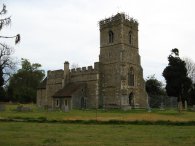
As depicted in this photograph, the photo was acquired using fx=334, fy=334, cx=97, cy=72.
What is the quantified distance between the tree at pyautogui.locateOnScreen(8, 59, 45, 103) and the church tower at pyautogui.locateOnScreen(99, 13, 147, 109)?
37.7 metres

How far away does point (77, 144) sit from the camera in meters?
13.4

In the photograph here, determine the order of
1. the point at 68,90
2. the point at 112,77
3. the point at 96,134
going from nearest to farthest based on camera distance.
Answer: the point at 96,134
the point at 112,77
the point at 68,90

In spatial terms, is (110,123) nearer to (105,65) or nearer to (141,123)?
(141,123)

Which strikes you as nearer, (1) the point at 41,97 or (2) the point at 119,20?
(2) the point at 119,20

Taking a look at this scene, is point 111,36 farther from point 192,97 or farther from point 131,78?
point 192,97

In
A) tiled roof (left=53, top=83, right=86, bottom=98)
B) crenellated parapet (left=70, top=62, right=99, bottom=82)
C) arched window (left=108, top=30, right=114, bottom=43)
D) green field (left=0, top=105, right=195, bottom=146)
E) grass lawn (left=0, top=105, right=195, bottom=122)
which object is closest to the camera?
green field (left=0, top=105, right=195, bottom=146)

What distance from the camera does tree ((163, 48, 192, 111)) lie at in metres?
61.8

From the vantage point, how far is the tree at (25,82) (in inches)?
3536

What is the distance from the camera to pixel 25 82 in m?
95.1

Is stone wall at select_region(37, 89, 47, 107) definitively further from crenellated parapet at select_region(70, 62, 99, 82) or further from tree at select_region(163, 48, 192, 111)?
tree at select_region(163, 48, 192, 111)

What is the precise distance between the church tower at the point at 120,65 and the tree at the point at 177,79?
286 inches

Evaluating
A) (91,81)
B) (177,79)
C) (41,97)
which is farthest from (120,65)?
(41,97)

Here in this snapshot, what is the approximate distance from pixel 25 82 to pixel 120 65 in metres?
47.6

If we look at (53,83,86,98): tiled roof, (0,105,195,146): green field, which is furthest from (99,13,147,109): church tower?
(0,105,195,146): green field
